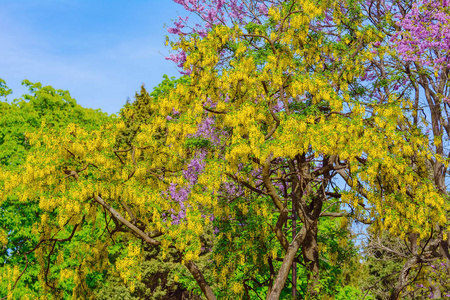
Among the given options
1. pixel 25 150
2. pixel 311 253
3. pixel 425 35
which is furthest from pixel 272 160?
pixel 25 150

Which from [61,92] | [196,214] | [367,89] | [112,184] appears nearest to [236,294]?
[196,214]

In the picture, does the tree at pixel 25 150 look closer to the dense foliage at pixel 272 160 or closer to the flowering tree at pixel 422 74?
the dense foliage at pixel 272 160

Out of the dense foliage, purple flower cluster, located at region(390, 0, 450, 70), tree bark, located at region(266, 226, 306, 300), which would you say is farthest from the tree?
purple flower cluster, located at region(390, 0, 450, 70)

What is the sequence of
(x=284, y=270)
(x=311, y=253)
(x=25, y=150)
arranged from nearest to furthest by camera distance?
(x=284, y=270), (x=311, y=253), (x=25, y=150)

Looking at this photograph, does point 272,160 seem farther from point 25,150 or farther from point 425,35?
point 25,150

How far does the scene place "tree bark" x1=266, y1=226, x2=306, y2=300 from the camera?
10.2 metres

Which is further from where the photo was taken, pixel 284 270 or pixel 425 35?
pixel 425 35

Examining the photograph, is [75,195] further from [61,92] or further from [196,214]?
[61,92]

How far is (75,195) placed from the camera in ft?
34.3

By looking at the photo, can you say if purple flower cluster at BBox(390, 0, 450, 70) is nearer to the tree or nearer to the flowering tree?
the flowering tree

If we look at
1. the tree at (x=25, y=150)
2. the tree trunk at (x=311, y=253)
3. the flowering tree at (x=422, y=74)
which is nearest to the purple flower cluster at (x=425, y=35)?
the flowering tree at (x=422, y=74)

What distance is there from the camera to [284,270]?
1032cm

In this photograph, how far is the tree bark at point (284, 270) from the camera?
10.2 m

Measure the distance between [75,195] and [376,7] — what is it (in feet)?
37.5
